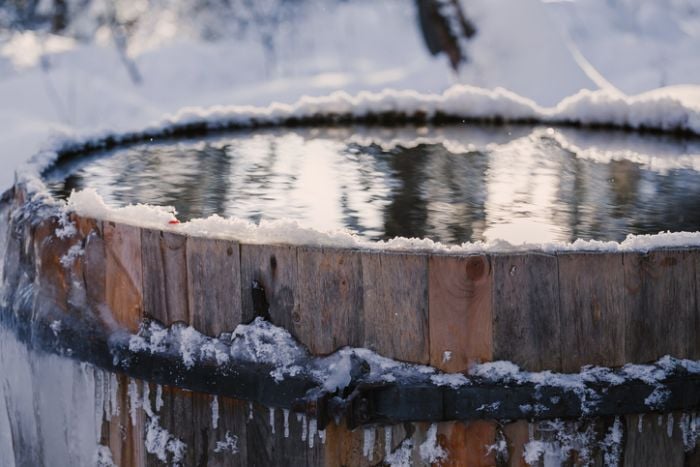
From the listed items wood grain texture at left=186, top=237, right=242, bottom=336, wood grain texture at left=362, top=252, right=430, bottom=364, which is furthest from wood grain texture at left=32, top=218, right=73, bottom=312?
wood grain texture at left=362, top=252, right=430, bottom=364

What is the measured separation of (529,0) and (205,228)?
7639mm

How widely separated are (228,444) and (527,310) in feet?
1.97

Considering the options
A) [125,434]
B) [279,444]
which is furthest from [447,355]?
[125,434]

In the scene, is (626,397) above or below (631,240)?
below

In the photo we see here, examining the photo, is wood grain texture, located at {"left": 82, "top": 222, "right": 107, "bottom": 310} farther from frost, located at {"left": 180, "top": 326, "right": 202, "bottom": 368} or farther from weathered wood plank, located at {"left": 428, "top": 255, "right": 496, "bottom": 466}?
weathered wood plank, located at {"left": 428, "top": 255, "right": 496, "bottom": 466}

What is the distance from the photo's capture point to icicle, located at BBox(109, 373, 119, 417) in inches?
72.3

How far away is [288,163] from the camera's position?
119 inches

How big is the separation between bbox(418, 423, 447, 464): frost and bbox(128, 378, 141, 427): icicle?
57cm

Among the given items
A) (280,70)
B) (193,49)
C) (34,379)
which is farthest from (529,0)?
(34,379)

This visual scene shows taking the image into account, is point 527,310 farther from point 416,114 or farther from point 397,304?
point 416,114

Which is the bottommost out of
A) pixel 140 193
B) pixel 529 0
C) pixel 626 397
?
pixel 626 397

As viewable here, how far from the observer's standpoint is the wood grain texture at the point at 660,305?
1.57 metres

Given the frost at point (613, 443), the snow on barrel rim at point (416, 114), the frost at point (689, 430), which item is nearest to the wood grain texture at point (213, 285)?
the frost at point (613, 443)

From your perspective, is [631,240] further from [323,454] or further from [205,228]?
[205,228]
